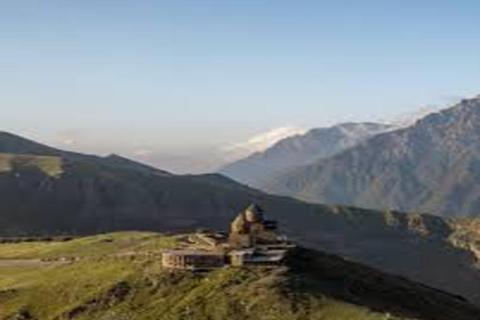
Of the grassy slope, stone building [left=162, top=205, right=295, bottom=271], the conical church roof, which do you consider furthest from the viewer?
the conical church roof

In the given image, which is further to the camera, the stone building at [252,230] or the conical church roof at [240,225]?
the conical church roof at [240,225]

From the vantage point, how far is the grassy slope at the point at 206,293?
3895 inches

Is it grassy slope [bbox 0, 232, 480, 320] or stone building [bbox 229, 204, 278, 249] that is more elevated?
stone building [bbox 229, 204, 278, 249]

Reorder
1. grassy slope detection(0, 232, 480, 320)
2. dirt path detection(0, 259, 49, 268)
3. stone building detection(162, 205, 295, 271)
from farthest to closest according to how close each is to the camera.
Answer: dirt path detection(0, 259, 49, 268)
stone building detection(162, 205, 295, 271)
grassy slope detection(0, 232, 480, 320)

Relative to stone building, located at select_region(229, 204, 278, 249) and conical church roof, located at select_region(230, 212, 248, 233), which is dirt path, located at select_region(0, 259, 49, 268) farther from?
stone building, located at select_region(229, 204, 278, 249)

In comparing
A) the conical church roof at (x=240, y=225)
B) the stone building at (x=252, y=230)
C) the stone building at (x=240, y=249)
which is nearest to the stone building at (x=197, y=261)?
the stone building at (x=240, y=249)

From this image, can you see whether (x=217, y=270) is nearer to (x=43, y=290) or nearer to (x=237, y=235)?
(x=237, y=235)

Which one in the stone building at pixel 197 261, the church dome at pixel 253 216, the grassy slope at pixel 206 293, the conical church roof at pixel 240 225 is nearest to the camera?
the grassy slope at pixel 206 293

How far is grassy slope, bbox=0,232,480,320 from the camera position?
98.9 meters

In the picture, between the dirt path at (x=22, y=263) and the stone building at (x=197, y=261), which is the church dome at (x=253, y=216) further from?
the dirt path at (x=22, y=263)

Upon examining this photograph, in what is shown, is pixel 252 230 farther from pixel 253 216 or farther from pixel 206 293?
pixel 206 293

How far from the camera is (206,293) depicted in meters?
105

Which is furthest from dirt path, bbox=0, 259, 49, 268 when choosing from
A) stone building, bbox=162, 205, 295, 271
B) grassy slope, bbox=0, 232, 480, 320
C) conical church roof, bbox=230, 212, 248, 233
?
conical church roof, bbox=230, 212, 248, 233

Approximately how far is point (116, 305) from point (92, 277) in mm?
13881
